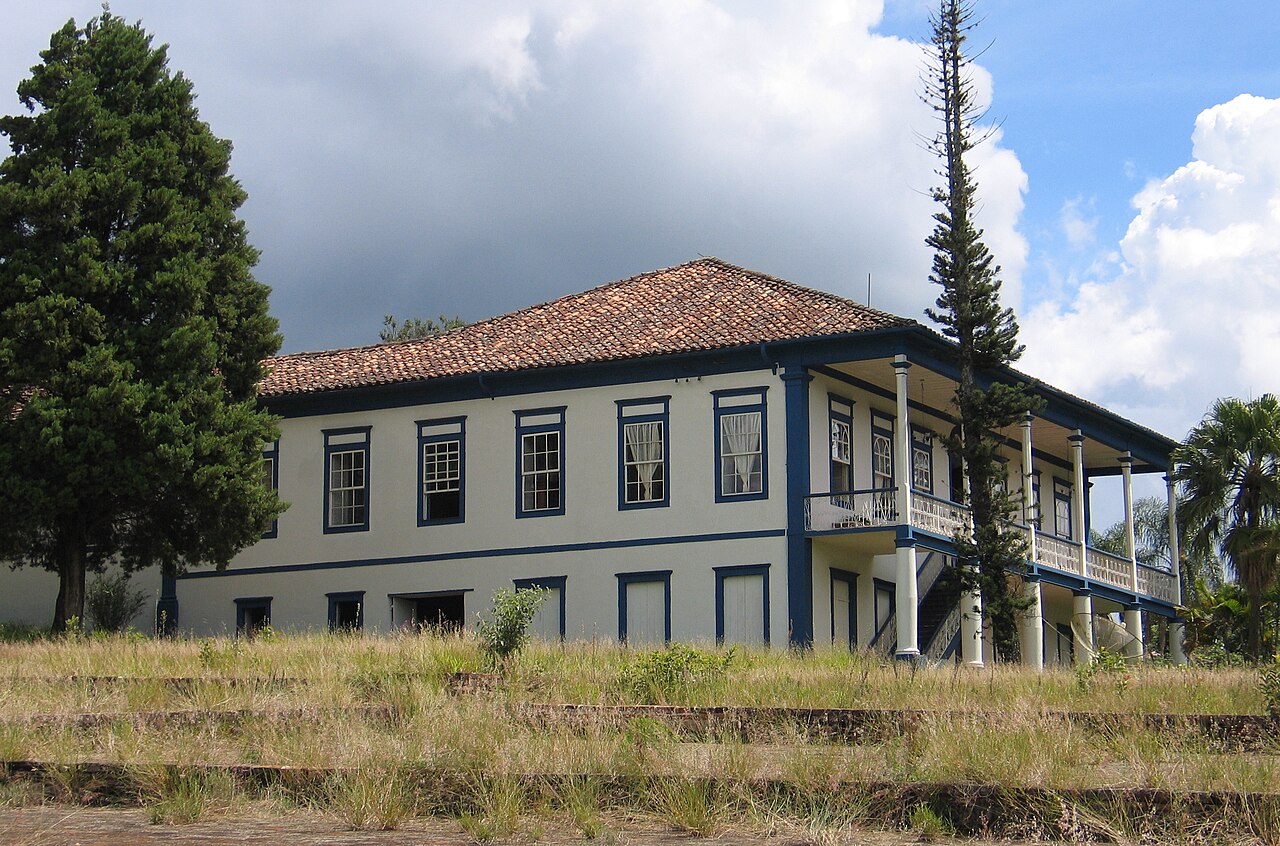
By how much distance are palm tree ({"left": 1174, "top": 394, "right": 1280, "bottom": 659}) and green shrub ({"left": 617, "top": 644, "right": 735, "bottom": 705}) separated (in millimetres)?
20995

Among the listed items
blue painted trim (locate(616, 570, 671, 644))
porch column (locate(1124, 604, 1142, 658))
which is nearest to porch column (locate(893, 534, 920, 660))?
blue painted trim (locate(616, 570, 671, 644))

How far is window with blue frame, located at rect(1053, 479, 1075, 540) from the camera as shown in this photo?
39.1 m

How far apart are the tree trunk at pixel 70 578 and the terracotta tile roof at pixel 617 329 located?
15.0ft

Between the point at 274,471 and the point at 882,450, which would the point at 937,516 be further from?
the point at 274,471

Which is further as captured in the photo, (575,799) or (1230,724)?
(1230,724)

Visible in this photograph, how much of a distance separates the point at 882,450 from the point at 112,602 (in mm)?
15741

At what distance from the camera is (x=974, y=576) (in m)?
29.1

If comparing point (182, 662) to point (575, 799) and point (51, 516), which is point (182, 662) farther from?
point (575, 799)

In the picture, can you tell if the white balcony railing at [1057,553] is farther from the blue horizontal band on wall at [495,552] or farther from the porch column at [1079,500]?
the blue horizontal band on wall at [495,552]

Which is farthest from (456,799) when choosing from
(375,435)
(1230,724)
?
(375,435)

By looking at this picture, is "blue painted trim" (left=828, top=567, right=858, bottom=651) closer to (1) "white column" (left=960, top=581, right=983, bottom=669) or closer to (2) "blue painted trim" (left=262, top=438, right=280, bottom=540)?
(1) "white column" (left=960, top=581, right=983, bottom=669)

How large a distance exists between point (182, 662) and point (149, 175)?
10766 mm

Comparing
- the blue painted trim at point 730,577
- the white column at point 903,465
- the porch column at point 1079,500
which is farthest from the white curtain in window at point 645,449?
the porch column at point 1079,500

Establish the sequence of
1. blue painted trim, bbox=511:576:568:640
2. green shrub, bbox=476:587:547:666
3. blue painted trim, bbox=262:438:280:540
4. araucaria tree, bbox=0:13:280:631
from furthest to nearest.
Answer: blue painted trim, bbox=262:438:280:540, blue painted trim, bbox=511:576:568:640, araucaria tree, bbox=0:13:280:631, green shrub, bbox=476:587:547:666
